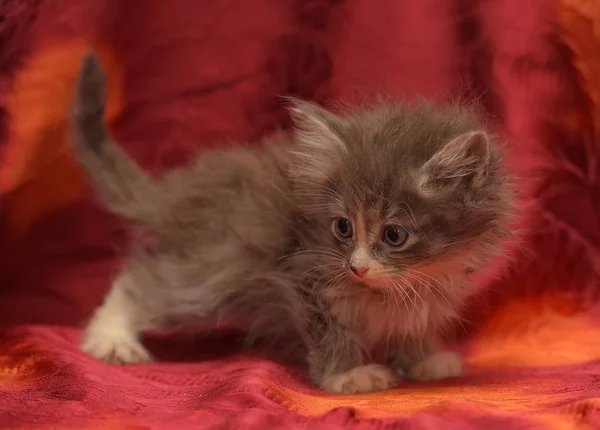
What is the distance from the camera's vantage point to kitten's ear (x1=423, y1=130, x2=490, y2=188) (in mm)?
1135

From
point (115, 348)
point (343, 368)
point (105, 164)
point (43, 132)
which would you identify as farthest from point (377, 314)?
point (43, 132)

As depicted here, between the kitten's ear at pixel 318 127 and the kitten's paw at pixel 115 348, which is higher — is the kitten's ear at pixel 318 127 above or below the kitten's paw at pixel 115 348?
above

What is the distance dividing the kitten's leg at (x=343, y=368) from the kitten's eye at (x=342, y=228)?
0.19 meters

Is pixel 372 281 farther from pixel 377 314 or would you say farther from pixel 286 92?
pixel 286 92

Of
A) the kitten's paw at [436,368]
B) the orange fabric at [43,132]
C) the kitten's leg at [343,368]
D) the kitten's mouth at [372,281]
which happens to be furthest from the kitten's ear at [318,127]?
the orange fabric at [43,132]

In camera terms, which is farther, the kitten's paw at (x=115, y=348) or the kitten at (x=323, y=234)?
the kitten's paw at (x=115, y=348)

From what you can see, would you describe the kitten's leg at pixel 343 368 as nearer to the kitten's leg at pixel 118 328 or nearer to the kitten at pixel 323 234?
the kitten at pixel 323 234

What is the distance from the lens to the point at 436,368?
1.42 metres

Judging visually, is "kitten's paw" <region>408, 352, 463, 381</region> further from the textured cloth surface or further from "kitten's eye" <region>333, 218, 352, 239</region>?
"kitten's eye" <region>333, 218, 352, 239</region>

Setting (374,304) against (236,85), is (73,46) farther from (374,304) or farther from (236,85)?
(374,304)

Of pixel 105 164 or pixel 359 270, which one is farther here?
pixel 105 164

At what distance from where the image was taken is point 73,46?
65.9 inches

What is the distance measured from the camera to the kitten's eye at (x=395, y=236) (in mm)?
1192

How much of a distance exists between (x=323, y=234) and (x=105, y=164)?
1.87 feet
